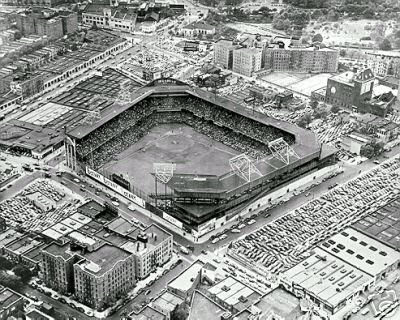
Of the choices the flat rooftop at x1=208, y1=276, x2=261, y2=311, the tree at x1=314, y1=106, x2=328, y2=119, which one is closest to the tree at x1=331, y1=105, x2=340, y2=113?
the tree at x1=314, y1=106, x2=328, y2=119

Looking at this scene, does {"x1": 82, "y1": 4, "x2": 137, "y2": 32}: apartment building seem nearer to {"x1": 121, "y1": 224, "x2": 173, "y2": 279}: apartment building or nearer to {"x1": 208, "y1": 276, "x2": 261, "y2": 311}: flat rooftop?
{"x1": 121, "y1": 224, "x2": 173, "y2": 279}: apartment building

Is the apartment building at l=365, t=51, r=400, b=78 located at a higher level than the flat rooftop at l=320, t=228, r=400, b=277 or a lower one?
higher

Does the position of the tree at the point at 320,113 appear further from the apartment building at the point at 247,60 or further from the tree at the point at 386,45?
the tree at the point at 386,45

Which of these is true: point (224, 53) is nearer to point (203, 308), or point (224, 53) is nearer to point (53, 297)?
point (53, 297)

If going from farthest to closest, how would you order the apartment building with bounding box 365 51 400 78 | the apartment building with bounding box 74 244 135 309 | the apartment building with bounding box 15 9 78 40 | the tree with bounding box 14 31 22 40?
the apartment building with bounding box 15 9 78 40
the tree with bounding box 14 31 22 40
the apartment building with bounding box 365 51 400 78
the apartment building with bounding box 74 244 135 309

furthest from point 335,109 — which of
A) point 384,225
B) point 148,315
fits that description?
point 148,315

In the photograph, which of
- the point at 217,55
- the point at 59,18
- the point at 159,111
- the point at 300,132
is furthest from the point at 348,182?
the point at 59,18

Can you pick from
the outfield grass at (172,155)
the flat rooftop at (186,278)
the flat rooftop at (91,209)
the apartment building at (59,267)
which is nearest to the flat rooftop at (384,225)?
the flat rooftop at (186,278)
